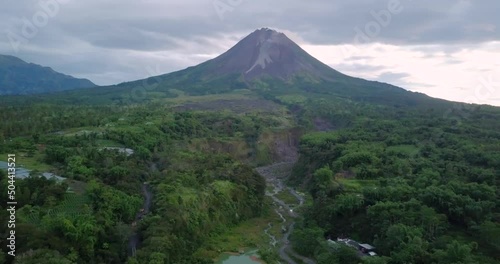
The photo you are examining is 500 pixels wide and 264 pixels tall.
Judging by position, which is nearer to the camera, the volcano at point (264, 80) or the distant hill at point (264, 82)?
the distant hill at point (264, 82)

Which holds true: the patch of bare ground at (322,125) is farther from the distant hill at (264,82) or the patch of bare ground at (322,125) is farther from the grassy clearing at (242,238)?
the grassy clearing at (242,238)

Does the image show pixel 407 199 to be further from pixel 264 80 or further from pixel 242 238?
pixel 264 80

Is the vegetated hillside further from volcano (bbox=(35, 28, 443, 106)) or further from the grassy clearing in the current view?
volcano (bbox=(35, 28, 443, 106))

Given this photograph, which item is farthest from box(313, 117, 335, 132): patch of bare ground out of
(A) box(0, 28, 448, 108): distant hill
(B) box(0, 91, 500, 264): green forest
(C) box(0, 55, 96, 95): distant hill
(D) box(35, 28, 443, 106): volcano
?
(C) box(0, 55, 96, 95): distant hill

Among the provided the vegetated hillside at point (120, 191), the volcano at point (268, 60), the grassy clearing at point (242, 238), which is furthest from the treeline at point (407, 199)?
the volcano at point (268, 60)

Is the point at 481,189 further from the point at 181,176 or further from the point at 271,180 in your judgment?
the point at 271,180

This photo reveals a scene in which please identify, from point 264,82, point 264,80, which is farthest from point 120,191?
point 264,80
